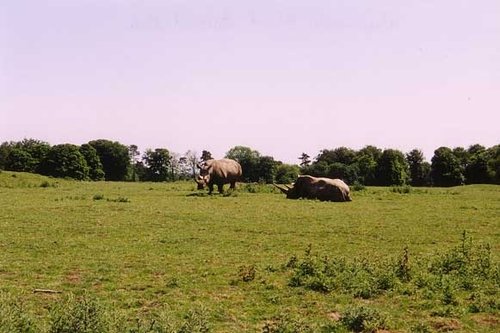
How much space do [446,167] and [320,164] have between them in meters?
26.1

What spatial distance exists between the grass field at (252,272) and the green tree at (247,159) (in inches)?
3679

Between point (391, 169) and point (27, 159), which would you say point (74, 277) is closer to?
point (391, 169)

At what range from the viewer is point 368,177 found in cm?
10231

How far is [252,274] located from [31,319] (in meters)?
5.02

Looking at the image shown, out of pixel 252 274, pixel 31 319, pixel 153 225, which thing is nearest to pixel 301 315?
pixel 252 274

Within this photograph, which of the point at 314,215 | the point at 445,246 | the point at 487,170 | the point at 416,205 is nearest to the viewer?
the point at 445,246

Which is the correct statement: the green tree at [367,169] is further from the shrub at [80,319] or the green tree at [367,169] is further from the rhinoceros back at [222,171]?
the shrub at [80,319]

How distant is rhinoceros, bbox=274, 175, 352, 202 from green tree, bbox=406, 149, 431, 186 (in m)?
84.0

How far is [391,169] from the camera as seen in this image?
99312 millimetres

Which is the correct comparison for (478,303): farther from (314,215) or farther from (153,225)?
(314,215)

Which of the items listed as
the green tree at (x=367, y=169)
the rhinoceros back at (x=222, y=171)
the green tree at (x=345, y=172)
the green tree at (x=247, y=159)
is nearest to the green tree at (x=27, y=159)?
the green tree at (x=247, y=159)

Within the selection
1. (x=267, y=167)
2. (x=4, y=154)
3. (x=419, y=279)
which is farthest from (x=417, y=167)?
(x=419, y=279)

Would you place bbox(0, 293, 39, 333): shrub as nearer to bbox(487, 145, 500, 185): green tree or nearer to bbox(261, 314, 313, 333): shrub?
bbox(261, 314, 313, 333): shrub

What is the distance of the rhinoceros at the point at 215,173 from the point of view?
1495 inches
